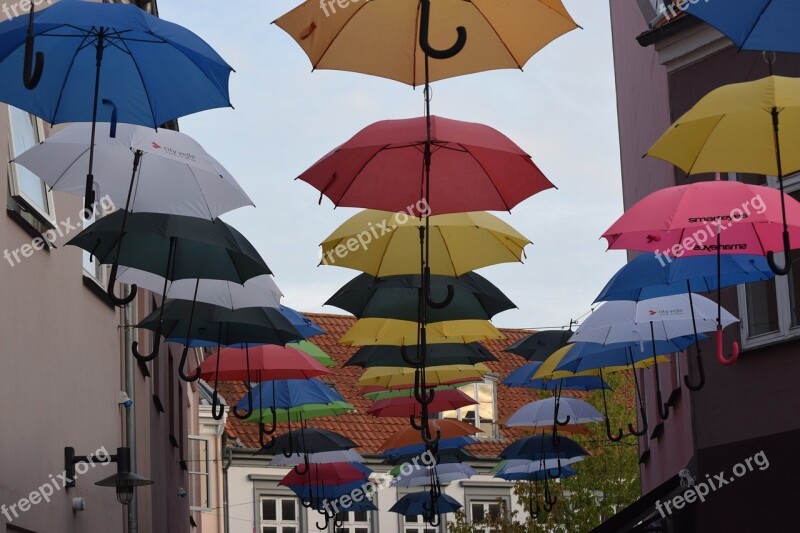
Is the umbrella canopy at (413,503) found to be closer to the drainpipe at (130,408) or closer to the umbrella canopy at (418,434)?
the umbrella canopy at (418,434)

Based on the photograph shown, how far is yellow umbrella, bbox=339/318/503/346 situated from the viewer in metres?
15.2

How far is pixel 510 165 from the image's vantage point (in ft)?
33.8

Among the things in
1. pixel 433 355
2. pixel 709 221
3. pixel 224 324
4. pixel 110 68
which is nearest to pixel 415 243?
pixel 224 324

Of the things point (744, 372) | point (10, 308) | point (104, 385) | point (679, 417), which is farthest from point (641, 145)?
point (10, 308)

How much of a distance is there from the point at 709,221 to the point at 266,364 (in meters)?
6.06

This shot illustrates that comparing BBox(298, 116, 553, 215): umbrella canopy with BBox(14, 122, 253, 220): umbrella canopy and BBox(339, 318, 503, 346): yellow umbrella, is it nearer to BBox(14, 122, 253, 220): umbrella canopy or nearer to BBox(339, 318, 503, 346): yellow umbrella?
BBox(14, 122, 253, 220): umbrella canopy

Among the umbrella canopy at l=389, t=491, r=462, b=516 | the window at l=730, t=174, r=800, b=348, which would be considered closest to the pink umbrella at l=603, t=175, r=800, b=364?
the window at l=730, t=174, r=800, b=348

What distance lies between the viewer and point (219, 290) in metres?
11.7

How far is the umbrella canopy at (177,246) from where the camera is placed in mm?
9625

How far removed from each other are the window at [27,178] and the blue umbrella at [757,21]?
495 centimetres

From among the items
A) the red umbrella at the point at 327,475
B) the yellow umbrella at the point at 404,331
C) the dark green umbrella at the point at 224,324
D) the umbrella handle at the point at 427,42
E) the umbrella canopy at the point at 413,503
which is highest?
the umbrella handle at the point at 427,42

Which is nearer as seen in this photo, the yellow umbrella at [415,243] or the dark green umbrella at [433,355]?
the yellow umbrella at [415,243]

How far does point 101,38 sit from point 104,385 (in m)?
6.39

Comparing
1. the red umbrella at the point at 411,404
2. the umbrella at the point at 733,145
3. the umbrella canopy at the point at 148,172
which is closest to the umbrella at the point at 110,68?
the umbrella canopy at the point at 148,172
